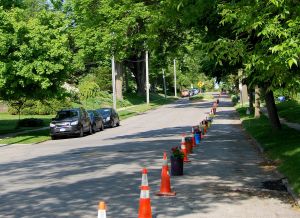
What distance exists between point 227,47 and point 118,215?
344 cm

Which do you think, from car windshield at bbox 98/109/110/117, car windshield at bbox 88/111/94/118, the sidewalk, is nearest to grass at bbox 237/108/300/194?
the sidewalk

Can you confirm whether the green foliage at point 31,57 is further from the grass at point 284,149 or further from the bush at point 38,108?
the bush at point 38,108

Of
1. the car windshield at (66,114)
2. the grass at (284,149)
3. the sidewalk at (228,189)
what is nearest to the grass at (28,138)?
the car windshield at (66,114)

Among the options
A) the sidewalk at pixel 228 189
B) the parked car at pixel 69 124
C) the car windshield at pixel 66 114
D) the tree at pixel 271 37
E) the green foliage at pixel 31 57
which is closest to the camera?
the tree at pixel 271 37

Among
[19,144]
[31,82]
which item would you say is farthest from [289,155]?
[31,82]

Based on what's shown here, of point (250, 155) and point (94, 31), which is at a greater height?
point (94, 31)

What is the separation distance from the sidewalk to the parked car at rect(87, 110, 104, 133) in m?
15.9

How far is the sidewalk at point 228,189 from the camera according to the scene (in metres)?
9.24

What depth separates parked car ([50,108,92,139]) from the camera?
30.7 metres

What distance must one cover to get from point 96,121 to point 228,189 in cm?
2405

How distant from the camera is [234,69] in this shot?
22.7 meters

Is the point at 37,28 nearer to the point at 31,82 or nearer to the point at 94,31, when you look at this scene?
the point at 31,82

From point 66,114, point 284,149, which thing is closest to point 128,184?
point 284,149

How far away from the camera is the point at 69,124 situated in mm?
30859
